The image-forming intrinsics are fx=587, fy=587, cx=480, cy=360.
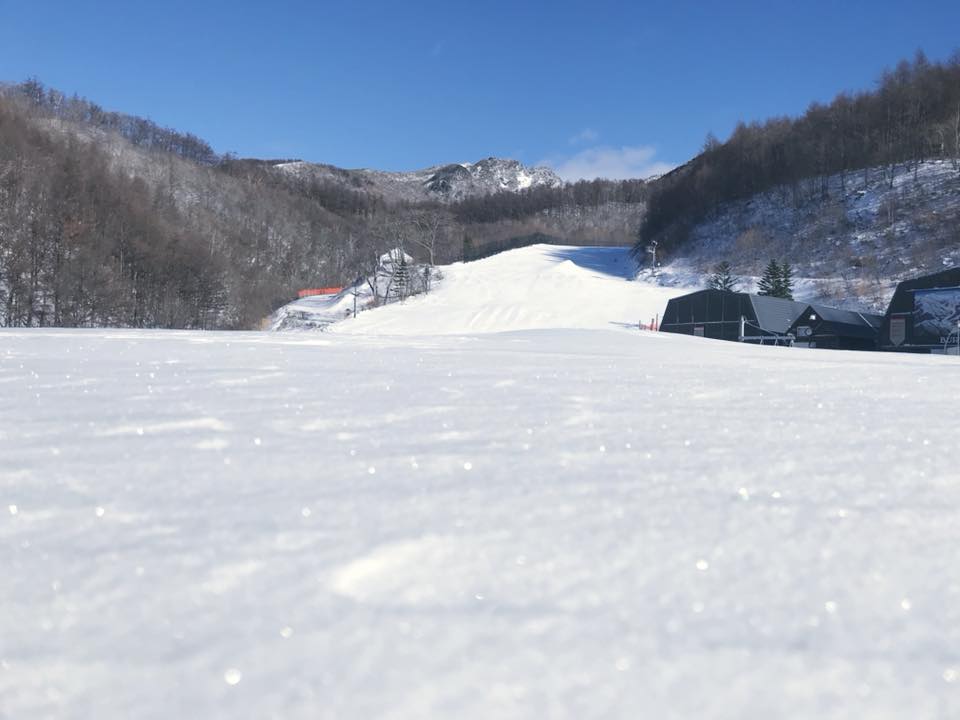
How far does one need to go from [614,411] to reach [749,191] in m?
59.9

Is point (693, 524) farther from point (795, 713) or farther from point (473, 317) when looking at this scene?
point (473, 317)

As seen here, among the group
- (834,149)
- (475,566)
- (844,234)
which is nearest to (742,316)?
(844,234)

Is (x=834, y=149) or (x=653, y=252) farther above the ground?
(x=834, y=149)

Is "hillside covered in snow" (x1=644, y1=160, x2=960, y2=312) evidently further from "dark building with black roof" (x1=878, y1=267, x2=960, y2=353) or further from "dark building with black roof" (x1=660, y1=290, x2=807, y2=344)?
"dark building with black roof" (x1=878, y1=267, x2=960, y2=353)

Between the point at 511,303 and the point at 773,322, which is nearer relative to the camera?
the point at 773,322

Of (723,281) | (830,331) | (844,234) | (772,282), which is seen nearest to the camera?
(830,331)

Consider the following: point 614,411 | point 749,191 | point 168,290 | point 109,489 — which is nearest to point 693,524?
point 614,411

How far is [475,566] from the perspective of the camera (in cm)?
120

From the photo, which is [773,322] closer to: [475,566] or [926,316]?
[926,316]

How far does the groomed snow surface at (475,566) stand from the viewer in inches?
34.0

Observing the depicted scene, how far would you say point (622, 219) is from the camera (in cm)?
10188

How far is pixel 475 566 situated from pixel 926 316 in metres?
27.0

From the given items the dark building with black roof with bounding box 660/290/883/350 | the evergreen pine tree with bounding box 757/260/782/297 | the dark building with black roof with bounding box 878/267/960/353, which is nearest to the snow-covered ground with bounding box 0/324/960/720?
the dark building with black roof with bounding box 878/267/960/353

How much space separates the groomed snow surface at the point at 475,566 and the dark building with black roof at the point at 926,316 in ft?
80.2
